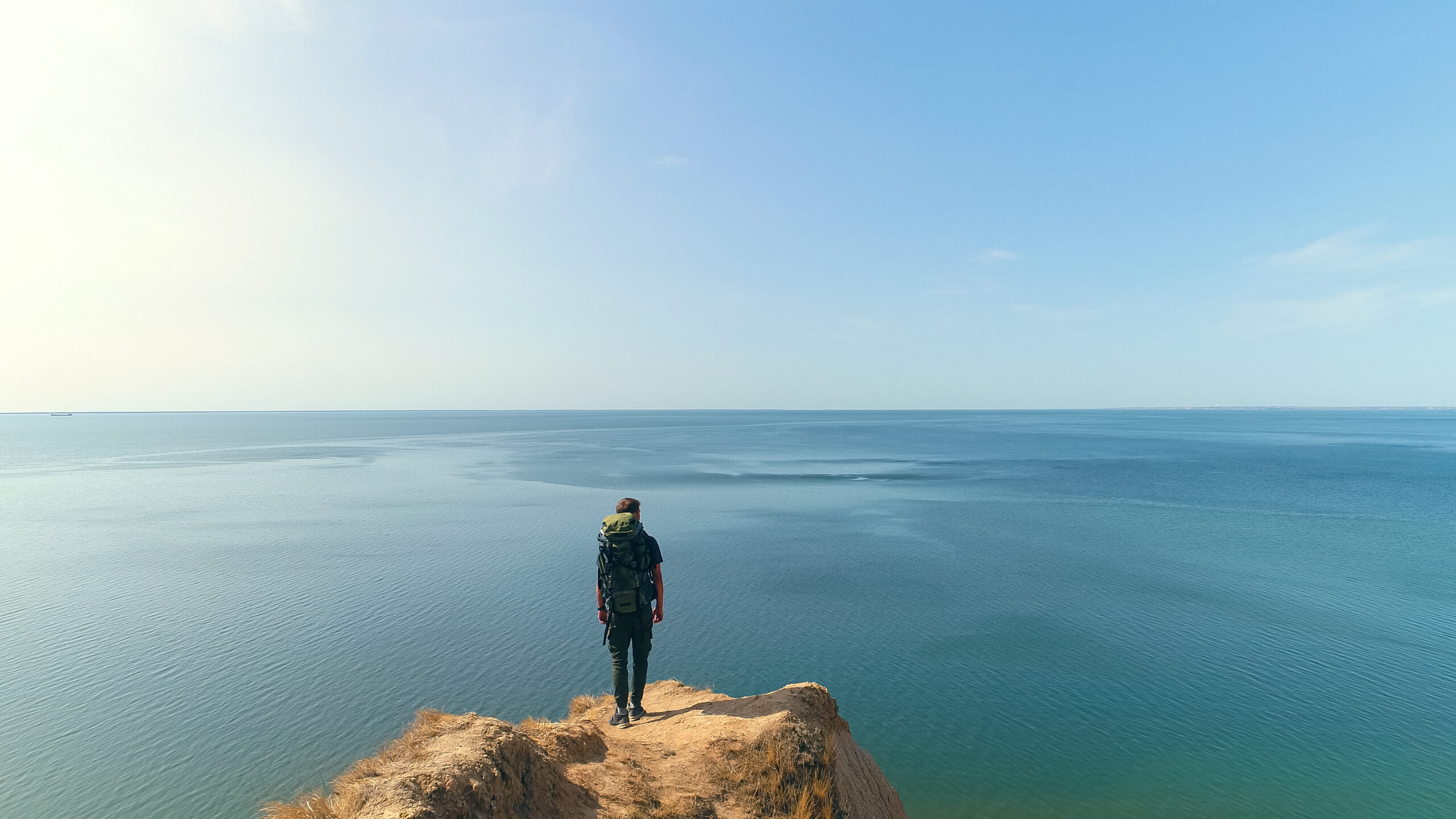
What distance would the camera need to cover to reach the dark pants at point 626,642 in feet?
28.4

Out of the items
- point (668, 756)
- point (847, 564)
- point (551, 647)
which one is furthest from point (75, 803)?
point (847, 564)

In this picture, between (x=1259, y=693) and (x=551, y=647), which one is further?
(x=551, y=647)

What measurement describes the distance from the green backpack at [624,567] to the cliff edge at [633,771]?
1648mm

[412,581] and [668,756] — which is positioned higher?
[668,756]

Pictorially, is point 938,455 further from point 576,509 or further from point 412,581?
point 412,581

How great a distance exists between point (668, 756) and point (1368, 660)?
22.6 m

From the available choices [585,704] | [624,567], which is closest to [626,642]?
[624,567]

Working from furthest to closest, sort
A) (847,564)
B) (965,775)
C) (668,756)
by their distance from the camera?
(847,564) → (965,775) → (668,756)

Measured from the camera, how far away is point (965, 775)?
41.7ft

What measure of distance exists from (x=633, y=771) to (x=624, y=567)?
243 cm

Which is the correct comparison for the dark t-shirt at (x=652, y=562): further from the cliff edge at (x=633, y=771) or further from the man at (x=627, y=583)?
the cliff edge at (x=633, y=771)

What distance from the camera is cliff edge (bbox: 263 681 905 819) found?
19.1 ft

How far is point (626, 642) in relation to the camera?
8.73m

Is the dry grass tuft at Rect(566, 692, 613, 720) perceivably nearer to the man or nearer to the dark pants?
the dark pants
